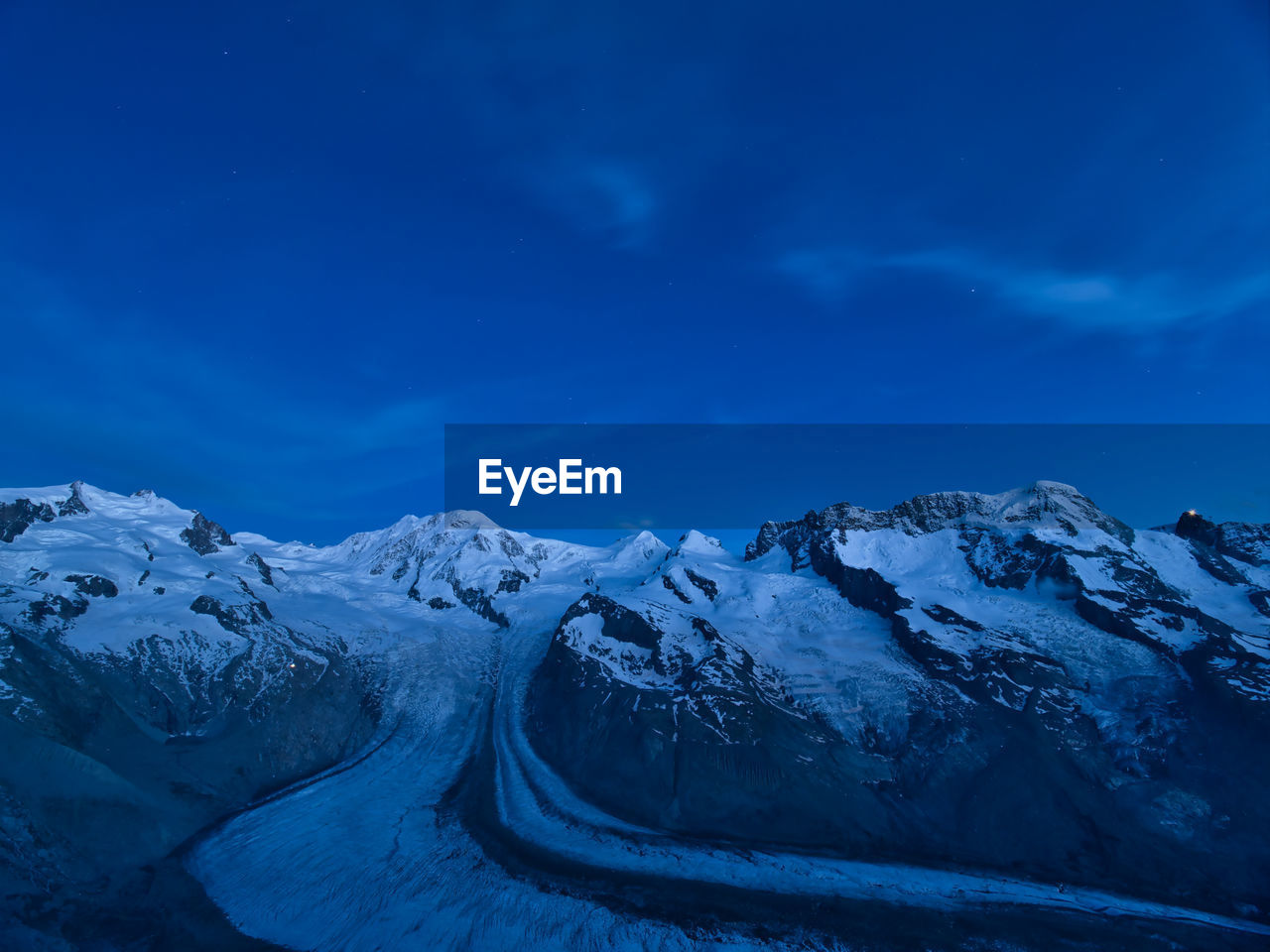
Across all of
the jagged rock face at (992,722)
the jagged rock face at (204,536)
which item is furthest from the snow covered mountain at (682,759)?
the jagged rock face at (204,536)

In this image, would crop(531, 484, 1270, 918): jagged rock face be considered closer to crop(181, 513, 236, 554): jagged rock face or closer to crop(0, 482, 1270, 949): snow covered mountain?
crop(0, 482, 1270, 949): snow covered mountain

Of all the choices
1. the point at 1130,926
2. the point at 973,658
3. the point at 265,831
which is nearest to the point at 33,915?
the point at 265,831

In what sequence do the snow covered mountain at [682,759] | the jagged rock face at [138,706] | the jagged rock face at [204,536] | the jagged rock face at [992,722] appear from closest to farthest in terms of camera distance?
the snow covered mountain at [682,759] < the jagged rock face at [138,706] < the jagged rock face at [992,722] < the jagged rock face at [204,536]

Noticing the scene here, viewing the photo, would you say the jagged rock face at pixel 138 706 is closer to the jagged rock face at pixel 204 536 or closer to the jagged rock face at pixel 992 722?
the jagged rock face at pixel 204 536

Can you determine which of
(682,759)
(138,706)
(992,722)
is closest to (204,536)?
(138,706)

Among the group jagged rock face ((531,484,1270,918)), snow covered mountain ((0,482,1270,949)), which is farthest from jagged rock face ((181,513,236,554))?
jagged rock face ((531,484,1270,918))

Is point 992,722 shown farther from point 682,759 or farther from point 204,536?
point 204,536

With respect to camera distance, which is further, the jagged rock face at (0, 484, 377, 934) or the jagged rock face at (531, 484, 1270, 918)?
the jagged rock face at (531, 484, 1270, 918)

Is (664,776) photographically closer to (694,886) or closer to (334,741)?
(694,886)
